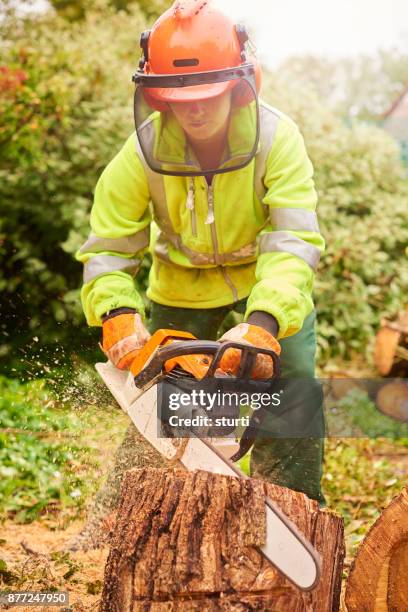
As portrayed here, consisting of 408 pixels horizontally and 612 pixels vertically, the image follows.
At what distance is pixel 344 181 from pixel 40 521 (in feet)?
13.0

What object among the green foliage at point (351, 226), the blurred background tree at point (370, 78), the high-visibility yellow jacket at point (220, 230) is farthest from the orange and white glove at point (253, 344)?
the blurred background tree at point (370, 78)

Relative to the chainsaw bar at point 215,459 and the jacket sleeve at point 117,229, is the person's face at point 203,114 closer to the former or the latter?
the jacket sleeve at point 117,229

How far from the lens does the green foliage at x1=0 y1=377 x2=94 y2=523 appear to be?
340 cm

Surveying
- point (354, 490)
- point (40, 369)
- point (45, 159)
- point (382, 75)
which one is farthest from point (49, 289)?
point (382, 75)

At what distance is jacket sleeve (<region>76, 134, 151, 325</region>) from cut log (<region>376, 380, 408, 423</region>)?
285cm

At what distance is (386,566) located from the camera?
206 centimetres

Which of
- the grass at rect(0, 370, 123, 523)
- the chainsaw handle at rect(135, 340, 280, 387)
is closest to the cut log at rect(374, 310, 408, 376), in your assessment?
the grass at rect(0, 370, 123, 523)

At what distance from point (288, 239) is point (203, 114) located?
48 centimetres

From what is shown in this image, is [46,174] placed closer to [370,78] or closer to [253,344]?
[253,344]

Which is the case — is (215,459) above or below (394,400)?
above

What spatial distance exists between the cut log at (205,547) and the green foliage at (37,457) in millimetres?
1335

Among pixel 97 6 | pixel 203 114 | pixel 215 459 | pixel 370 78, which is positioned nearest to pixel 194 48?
pixel 203 114

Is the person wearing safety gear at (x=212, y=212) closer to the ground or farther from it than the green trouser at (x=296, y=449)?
farther from it

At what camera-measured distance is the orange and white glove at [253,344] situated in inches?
83.8
